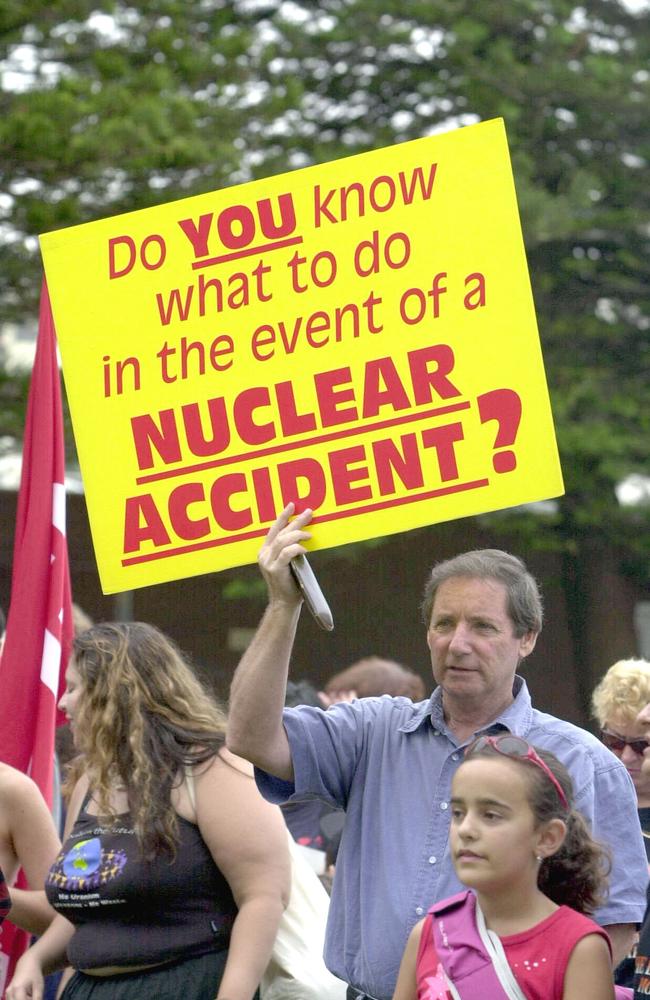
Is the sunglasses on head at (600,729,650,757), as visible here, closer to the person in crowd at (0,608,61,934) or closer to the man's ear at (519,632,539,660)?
the man's ear at (519,632,539,660)

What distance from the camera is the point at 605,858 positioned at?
2945 millimetres

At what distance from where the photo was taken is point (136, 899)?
3.37 meters

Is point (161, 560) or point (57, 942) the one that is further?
point (57, 942)

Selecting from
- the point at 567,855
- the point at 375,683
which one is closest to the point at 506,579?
the point at 567,855

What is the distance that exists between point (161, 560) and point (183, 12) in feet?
35.3

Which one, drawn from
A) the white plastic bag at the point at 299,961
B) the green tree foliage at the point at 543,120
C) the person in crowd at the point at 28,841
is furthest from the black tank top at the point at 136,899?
the green tree foliage at the point at 543,120

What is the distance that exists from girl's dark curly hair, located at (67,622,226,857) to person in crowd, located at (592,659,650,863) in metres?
1.08

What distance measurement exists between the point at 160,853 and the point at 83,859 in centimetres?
18

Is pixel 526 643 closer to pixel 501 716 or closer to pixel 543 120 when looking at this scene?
pixel 501 716

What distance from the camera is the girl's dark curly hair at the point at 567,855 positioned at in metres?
2.80

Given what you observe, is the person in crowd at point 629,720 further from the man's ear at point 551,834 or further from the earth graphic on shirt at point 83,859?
the earth graphic on shirt at point 83,859

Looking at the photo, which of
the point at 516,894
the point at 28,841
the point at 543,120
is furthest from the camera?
the point at 543,120

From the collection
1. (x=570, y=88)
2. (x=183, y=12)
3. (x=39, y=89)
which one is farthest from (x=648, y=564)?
(x=39, y=89)

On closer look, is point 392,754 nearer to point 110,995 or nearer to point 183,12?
point 110,995
